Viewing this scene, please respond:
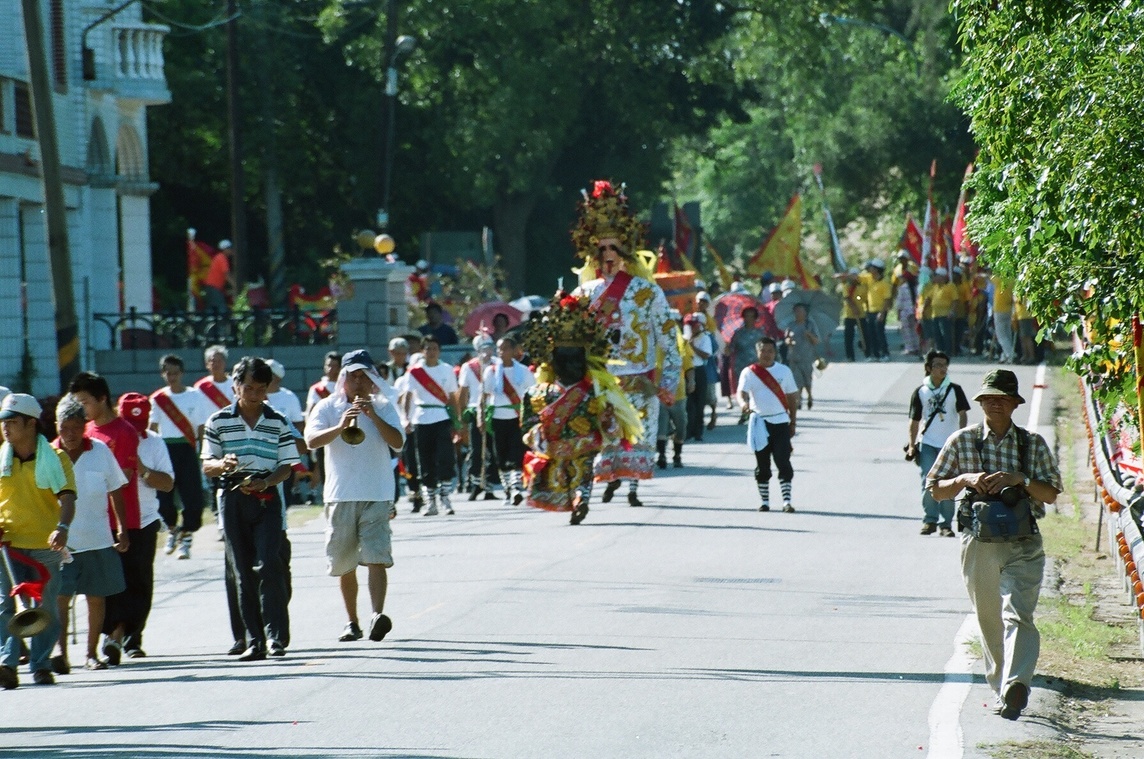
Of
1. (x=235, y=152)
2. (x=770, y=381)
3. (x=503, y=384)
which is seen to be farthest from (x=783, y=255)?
(x=770, y=381)

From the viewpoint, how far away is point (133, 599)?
12.1m

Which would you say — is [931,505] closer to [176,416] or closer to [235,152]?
[176,416]

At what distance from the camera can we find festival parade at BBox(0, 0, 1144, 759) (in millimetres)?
9320

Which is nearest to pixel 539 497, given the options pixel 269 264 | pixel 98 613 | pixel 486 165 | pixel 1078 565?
pixel 1078 565

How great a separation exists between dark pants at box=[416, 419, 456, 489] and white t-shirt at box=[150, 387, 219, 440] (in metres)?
3.22

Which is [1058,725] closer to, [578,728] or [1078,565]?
[578,728]

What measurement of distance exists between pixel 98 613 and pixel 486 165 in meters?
35.3

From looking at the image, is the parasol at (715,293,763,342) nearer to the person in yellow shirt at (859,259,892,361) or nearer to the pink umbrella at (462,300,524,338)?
the pink umbrella at (462,300,524,338)

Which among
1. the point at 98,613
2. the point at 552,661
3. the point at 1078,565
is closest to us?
the point at 552,661

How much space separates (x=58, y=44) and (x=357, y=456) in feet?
69.2

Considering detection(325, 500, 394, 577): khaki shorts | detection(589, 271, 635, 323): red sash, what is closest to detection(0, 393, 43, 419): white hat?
detection(325, 500, 394, 577): khaki shorts

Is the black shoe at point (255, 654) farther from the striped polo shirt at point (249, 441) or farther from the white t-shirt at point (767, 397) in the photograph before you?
the white t-shirt at point (767, 397)

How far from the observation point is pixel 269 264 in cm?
4306

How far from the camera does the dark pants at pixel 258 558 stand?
11.3m
